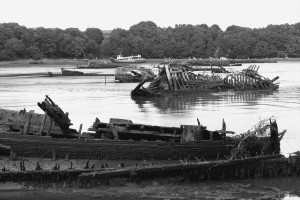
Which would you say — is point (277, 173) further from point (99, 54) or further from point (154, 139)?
point (99, 54)

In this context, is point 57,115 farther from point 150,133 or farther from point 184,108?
point 184,108

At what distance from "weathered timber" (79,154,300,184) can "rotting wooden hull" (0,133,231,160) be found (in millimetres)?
852

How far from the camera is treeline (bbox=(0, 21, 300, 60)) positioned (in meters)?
164

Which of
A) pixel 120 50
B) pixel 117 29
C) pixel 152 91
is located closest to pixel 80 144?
pixel 152 91

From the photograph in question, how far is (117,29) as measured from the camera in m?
197

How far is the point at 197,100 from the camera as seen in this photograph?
4584 cm

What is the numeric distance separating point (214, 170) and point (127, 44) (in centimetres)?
16891

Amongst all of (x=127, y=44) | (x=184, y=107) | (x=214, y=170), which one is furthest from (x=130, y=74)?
(x=127, y=44)

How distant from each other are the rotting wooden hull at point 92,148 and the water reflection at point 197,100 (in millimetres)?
21210

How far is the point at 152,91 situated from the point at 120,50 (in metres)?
133

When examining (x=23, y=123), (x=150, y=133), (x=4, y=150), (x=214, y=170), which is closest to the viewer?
(x=214, y=170)

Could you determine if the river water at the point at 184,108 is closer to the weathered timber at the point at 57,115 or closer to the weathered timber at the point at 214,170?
the weathered timber at the point at 214,170

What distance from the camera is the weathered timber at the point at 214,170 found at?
16.7m

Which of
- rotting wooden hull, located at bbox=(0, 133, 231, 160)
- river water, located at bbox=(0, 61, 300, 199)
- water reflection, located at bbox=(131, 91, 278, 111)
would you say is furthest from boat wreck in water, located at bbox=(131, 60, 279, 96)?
rotting wooden hull, located at bbox=(0, 133, 231, 160)
